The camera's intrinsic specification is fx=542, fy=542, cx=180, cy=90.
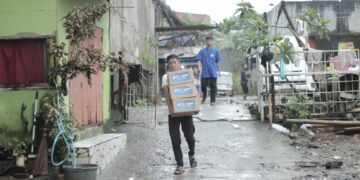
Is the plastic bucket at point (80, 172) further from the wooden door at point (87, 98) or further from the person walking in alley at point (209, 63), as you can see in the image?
the person walking in alley at point (209, 63)

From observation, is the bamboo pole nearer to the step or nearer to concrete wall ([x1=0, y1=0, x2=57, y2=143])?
the step

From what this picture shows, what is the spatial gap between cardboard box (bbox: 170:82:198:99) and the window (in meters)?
2.28

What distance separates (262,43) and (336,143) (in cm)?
264

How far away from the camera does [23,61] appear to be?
915cm

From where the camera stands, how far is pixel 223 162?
909cm

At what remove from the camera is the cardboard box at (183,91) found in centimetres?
834

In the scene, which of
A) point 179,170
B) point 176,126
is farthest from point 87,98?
point 179,170

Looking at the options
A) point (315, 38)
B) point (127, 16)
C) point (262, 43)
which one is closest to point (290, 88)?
point (262, 43)

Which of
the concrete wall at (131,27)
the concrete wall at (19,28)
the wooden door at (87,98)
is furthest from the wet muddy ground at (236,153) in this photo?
the concrete wall at (131,27)

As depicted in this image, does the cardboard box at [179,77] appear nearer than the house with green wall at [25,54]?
Yes

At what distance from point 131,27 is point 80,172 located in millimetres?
9314

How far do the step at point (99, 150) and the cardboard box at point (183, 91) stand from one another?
1.45 metres

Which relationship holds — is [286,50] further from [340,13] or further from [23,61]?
[340,13]

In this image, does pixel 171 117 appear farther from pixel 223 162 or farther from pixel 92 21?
pixel 92 21
